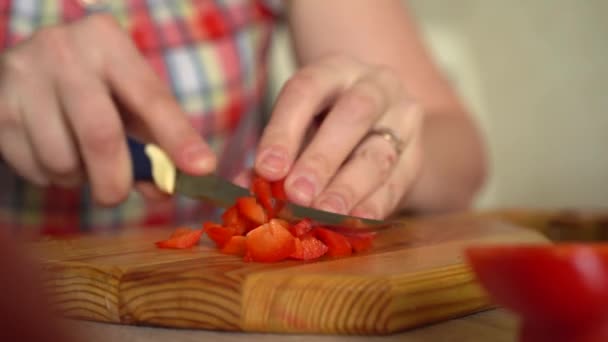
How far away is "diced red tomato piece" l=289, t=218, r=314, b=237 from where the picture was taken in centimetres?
76

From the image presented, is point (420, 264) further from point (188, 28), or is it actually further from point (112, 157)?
point (188, 28)

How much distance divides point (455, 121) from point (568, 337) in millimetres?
1184

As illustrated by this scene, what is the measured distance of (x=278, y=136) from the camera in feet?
2.74

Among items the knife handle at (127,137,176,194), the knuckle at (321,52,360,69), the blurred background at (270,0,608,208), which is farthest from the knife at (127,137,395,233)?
the blurred background at (270,0,608,208)

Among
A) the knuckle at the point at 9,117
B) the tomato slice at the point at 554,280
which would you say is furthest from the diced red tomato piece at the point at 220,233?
the tomato slice at the point at 554,280

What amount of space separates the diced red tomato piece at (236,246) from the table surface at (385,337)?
15 cm

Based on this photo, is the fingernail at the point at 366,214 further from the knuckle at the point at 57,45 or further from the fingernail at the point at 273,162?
the knuckle at the point at 57,45

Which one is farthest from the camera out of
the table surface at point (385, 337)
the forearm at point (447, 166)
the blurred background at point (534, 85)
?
the blurred background at point (534, 85)

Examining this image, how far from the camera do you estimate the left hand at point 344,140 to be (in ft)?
2.68

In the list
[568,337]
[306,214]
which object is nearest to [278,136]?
[306,214]

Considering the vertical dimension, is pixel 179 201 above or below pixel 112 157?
below

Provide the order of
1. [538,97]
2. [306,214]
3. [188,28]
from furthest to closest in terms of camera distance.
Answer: [538,97] → [188,28] → [306,214]

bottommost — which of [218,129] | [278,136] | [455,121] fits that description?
[218,129]

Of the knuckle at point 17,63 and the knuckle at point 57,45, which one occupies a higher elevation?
the knuckle at point 57,45
